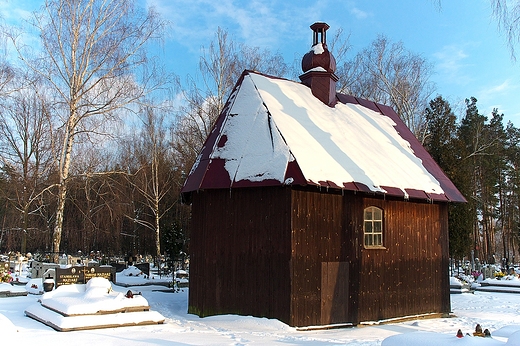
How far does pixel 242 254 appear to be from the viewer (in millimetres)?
12062

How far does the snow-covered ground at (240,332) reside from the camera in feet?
24.7

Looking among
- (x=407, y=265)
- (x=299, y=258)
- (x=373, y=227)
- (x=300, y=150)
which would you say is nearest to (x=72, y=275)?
→ (x=299, y=258)

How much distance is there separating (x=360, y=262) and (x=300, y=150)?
3.48 meters

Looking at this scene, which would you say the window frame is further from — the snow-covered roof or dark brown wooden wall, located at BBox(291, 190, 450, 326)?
the snow-covered roof

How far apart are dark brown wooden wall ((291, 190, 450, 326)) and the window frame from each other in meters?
0.12

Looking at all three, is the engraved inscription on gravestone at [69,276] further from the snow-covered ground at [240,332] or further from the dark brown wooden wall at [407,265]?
the dark brown wooden wall at [407,265]

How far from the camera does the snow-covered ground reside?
24.7ft

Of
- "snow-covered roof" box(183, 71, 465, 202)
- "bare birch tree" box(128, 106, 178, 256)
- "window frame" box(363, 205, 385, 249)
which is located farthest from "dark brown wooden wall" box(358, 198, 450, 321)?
"bare birch tree" box(128, 106, 178, 256)

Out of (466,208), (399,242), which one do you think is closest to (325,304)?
(399,242)

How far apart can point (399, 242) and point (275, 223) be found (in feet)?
13.8

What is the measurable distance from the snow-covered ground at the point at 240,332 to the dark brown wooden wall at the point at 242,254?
43cm

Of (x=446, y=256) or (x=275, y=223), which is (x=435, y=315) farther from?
(x=275, y=223)

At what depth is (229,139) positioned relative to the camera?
42.6ft

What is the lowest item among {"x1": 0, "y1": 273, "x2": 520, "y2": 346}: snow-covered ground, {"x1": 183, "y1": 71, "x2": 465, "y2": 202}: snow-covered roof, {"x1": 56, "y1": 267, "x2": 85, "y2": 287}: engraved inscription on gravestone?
{"x1": 0, "y1": 273, "x2": 520, "y2": 346}: snow-covered ground
